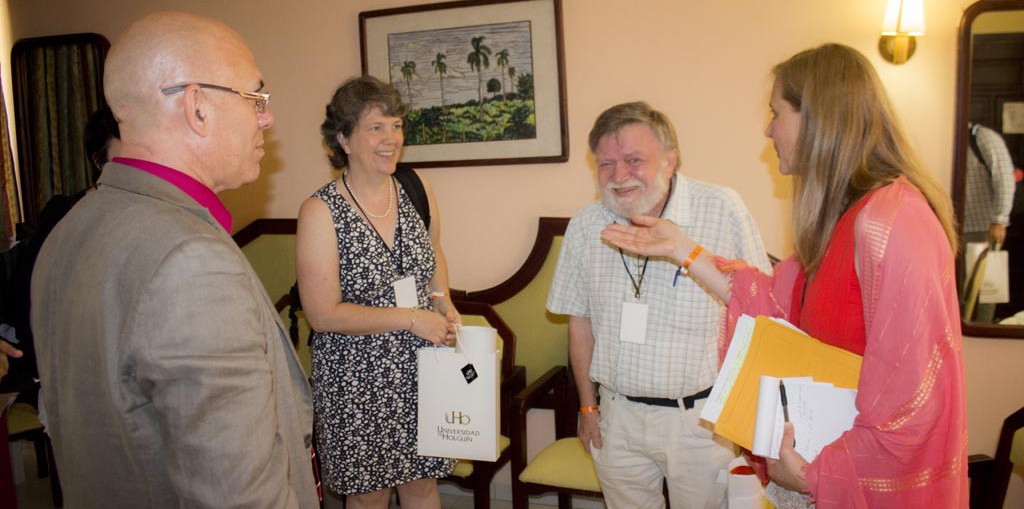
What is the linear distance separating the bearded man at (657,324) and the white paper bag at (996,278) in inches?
52.6

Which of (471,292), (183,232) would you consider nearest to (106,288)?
(183,232)

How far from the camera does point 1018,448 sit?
8.81 ft

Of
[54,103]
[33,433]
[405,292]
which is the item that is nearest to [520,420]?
[405,292]

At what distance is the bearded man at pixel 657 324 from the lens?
7.29 ft

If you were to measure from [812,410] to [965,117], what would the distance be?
204 centimetres

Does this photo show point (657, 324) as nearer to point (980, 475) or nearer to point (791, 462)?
point (791, 462)

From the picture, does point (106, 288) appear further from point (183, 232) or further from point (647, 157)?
point (647, 157)

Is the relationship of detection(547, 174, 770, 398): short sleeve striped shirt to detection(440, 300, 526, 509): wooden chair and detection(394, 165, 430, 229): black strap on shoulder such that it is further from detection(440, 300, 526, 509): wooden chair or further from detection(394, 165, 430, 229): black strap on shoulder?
detection(440, 300, 526, 509): wooden chair

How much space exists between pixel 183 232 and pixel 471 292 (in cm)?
246

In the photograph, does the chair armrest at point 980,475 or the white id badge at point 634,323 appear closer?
the white id badge at point 634,323

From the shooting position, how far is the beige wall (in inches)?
114

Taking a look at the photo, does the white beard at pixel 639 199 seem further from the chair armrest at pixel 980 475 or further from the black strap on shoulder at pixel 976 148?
the chair armrest at pixel 980 475

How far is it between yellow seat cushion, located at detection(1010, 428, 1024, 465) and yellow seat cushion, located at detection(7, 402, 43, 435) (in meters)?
4.47

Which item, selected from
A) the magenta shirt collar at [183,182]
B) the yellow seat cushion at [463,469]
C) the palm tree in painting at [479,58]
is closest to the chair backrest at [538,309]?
the yellow seat cushion at [463,469]
